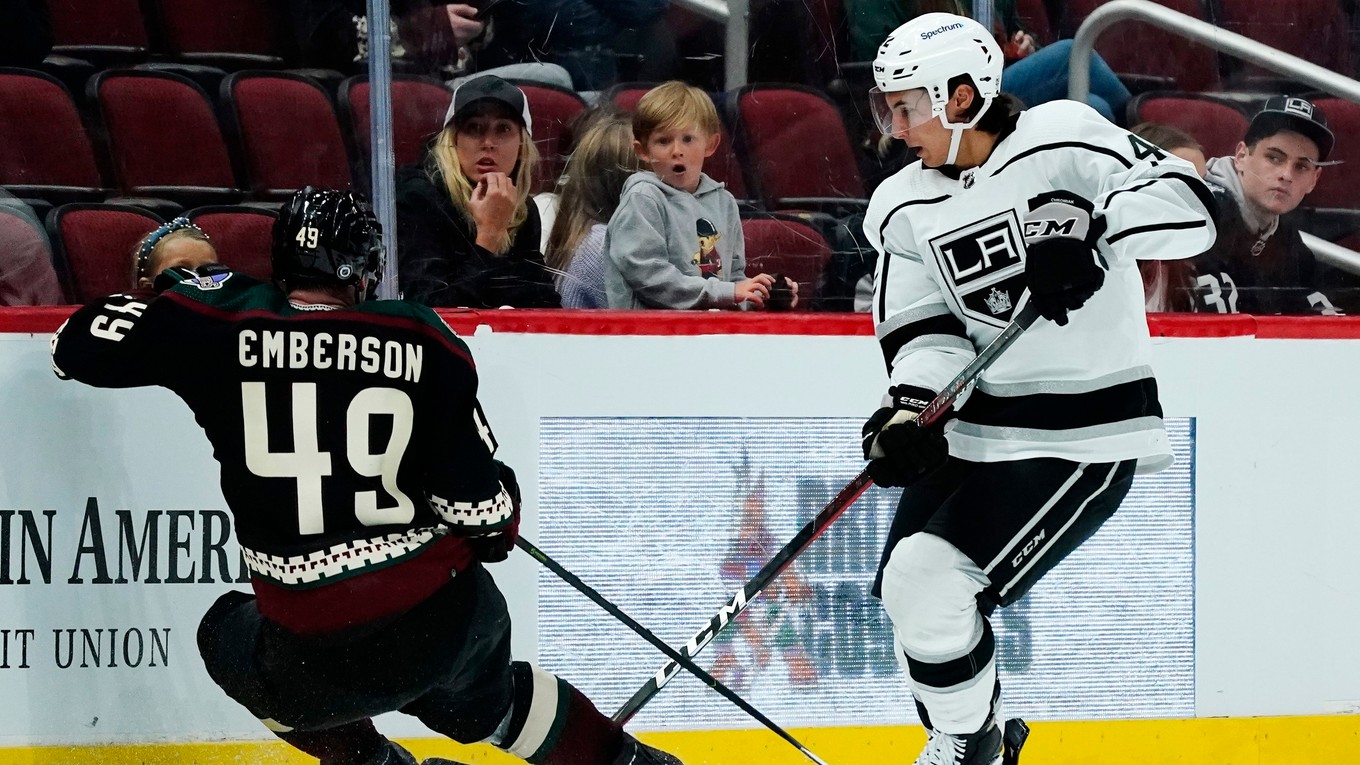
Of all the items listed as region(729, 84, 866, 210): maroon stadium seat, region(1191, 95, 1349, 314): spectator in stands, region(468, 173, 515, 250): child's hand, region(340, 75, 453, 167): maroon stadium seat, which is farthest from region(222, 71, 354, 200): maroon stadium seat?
region(1191, 95, 1349, 314): spectator in stands

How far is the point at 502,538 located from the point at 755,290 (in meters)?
0.78

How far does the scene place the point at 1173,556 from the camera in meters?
2.98

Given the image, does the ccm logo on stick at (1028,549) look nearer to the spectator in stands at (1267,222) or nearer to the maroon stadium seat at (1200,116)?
the spectator in stands at (1267,222)

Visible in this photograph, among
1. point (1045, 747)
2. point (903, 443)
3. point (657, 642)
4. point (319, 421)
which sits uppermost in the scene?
point (319, 421)

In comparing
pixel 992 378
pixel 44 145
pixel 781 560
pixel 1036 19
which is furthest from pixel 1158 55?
pixel 44 145

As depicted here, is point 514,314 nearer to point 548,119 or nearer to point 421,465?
point 548,119

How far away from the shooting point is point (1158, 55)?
9.92 ft

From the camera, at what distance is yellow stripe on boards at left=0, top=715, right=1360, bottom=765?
278 centimetres

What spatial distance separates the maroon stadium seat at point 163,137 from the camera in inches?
106

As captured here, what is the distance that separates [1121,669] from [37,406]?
7.00 feet

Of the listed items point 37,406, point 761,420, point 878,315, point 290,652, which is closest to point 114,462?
point 37,406

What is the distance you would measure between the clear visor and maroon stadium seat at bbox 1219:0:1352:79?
942 millimetres

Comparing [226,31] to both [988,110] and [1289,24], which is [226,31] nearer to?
[988,110]

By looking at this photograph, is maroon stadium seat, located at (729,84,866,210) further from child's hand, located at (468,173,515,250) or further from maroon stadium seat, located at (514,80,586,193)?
child's hand, located at (468,173,515,250)
